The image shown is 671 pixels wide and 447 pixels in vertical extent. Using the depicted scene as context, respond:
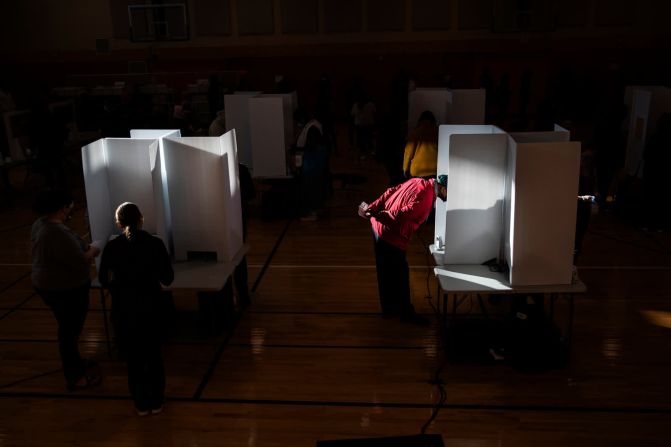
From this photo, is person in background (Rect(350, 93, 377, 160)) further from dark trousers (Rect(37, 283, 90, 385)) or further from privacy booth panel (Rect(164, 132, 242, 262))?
dark trousers (Rect(37, 283, 90, 385))

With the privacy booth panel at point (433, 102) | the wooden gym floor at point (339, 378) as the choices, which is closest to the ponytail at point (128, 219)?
the wooden gym floor at point (339, 378)

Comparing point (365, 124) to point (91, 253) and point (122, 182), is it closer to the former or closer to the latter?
point (122, 182)

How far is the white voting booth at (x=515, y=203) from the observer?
164 inches

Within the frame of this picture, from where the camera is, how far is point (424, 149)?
6805 mm

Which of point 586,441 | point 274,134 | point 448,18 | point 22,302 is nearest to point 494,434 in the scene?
point 586,441

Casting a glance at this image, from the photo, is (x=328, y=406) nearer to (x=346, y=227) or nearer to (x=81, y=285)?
(x=81, y=285)

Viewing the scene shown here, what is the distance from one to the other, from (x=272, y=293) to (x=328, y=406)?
6.83 feet

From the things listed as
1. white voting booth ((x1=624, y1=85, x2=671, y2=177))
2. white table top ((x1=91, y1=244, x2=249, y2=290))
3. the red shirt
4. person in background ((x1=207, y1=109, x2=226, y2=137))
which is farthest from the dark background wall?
white table top ((x1=91, y1=244, x2=249, y2=290))

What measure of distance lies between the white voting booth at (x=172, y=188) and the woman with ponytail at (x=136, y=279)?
946 mm

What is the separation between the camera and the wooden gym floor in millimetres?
3889

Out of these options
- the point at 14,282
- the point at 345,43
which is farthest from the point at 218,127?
the point at 345,43

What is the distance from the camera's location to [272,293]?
20.0 feet

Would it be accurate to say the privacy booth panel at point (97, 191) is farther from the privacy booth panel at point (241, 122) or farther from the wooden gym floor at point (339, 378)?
the privacy booth panel at point (241, 122)

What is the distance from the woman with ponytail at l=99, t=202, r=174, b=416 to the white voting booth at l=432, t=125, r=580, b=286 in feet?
6.96
